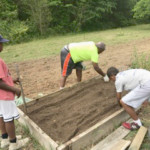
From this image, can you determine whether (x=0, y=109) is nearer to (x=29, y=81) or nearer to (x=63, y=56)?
(x=63, y=56)

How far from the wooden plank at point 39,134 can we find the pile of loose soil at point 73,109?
0.13 metres

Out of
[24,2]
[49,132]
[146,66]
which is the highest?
[24,2]

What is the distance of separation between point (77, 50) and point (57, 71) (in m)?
2.28

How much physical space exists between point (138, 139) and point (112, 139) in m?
0.36

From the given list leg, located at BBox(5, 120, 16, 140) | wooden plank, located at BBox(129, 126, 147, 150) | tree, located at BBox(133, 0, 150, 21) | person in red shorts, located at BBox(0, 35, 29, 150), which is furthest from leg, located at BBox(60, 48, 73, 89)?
tree, located at BBox(133, 0, 150, 21)

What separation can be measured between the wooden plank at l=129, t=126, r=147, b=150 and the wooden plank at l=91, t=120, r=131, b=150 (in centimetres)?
A: 20

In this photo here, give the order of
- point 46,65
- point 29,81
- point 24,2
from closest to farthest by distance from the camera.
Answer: point 29,81, point 46,65, point 24,2

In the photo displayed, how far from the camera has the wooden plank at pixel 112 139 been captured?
2319mm

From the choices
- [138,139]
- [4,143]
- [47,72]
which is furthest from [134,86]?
[47,72]

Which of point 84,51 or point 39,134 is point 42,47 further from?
point 39,134

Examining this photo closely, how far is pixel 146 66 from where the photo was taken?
4.60m

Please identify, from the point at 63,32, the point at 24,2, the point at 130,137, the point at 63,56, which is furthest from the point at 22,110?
the point at 63,32

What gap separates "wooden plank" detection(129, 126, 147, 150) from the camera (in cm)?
225

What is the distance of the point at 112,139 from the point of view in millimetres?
2451
